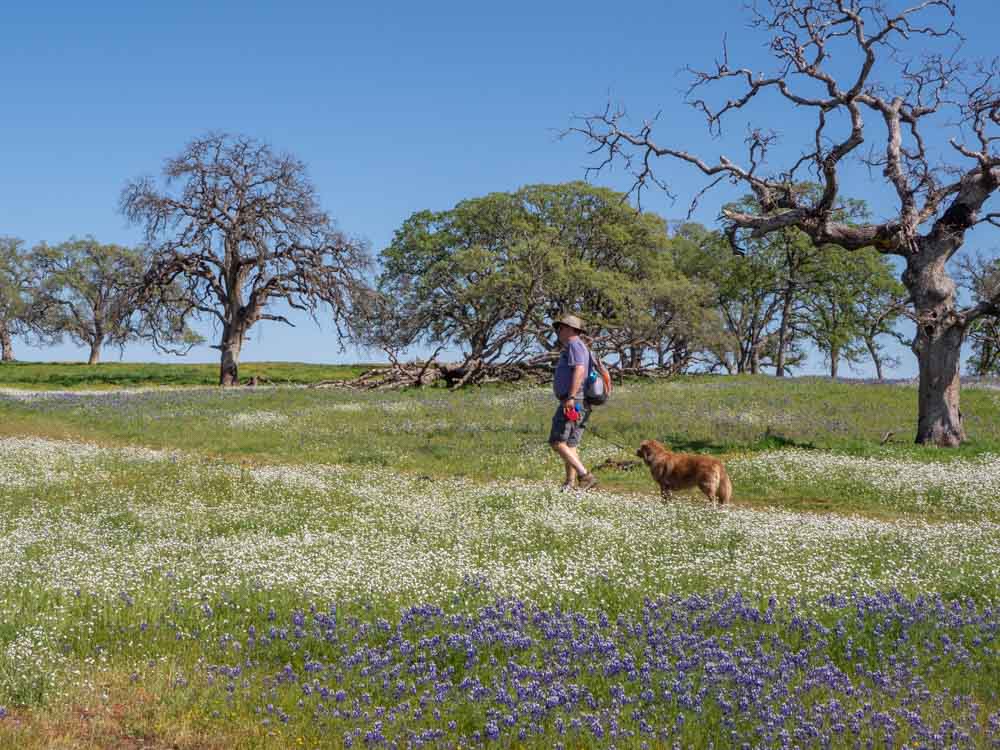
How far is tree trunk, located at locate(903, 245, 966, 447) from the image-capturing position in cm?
2144

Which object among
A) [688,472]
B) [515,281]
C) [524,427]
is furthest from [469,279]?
[688,472]

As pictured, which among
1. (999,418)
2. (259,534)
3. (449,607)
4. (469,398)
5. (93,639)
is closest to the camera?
(93,639)

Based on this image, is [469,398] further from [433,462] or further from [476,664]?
[476,664]

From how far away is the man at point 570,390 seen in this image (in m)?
14.5

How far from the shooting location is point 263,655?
263 inches

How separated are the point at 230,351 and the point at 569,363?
3705 centimetres

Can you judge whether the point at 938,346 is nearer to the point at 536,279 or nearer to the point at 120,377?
the point at 536,279

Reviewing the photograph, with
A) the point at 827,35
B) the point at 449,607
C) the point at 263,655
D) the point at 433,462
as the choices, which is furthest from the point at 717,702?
the point at 827,35

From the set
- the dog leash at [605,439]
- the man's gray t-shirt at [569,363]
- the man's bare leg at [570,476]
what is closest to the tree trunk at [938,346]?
the dog leash at [605,439]

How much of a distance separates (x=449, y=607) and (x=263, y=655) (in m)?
1.61

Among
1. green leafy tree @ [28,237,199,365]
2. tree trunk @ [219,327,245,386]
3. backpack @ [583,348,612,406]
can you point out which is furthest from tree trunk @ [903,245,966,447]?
green leafy tree @ [28,237,199,365]

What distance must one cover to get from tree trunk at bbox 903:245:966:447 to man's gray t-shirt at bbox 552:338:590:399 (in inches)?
444

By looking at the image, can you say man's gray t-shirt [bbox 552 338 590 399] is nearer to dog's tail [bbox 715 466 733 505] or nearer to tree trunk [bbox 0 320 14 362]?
dog's tail [bbox 715 466 733 505]

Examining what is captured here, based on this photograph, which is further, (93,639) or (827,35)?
(827,35)
